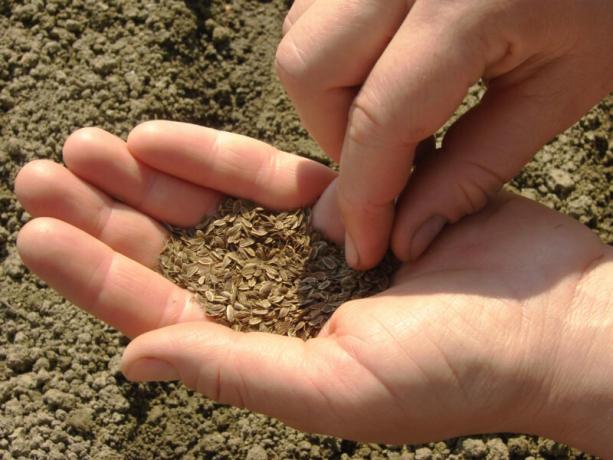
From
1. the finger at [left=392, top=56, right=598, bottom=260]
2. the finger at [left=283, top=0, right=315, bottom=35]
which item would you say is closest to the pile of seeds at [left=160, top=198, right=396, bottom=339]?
the finger at [left=392, top=56, right=598, bottom=260]

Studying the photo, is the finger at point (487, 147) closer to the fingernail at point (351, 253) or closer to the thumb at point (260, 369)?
the fingernail at point (351, 253)

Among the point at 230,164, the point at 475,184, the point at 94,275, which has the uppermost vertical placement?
the point at 475,184

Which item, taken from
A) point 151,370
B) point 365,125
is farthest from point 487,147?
point 151,370

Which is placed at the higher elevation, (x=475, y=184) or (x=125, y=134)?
(x=475, y=184)

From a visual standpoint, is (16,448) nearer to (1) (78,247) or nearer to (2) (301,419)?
(1) (78,247)

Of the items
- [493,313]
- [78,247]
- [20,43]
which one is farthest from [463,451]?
[20,43]

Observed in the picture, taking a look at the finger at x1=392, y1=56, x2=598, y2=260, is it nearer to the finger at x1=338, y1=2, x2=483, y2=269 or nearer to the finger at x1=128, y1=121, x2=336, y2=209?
the finger at x1=338, y1=2, x2=483, y2=269

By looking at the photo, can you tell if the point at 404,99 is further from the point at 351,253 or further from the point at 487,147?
the point at 351,253
